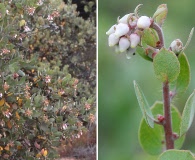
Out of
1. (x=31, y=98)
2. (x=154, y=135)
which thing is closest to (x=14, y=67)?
(x=31, y=98)

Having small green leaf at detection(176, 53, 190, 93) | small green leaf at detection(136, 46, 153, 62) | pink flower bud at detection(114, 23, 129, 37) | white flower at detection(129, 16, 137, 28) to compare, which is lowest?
small green leaf at detection(176, 53, 190, 93)

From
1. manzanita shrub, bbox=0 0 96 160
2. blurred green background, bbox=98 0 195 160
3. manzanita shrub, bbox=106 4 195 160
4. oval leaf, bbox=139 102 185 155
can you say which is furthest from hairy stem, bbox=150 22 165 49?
manzanita shrub, bbox=0 0 96 160

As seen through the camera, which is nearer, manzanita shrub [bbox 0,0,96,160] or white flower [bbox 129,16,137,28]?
white flower [bbox 129,16,137,28]

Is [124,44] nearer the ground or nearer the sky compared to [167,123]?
nearer the sky

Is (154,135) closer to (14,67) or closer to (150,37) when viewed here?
(150,37)

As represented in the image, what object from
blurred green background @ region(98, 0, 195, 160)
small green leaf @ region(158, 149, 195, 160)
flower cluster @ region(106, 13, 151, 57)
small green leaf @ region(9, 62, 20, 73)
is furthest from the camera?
small green leaf @ region(9, 62, 20, 73)

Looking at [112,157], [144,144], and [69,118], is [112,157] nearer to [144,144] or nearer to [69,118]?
[144,144]

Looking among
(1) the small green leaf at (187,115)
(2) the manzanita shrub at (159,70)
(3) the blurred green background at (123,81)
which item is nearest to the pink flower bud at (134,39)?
(2) the manzanita shrub at (159,70)

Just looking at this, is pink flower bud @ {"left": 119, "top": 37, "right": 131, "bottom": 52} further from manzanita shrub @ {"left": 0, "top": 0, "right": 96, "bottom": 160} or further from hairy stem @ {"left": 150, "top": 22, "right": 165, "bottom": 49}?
manzanita shrub @ {"left": 0, "top": 0, "right": 96, "bottom": 160}
